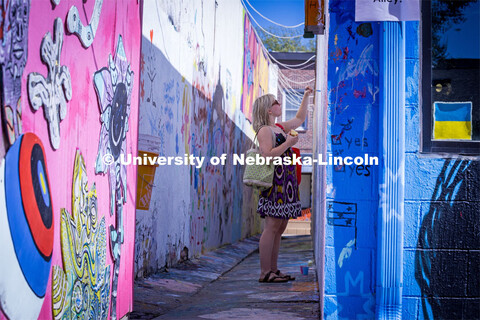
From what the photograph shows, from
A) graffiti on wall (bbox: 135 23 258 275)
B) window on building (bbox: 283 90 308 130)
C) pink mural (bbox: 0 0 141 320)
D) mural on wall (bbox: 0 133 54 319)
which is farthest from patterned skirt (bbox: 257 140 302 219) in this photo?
window on building (bbox: 283 90 308 130)

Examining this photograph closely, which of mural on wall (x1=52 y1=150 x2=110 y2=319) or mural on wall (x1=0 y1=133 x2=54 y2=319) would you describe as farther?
mural on wall (x1=52 y1=150 x2=110 y2=319)

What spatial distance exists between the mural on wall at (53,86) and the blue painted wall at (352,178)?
59.7 inches

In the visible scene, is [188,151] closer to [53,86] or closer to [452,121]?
[452,121]

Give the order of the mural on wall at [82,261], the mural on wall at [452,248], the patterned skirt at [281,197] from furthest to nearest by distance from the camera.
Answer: the patterned skirt at [281,197], the mural on wall at [452,248], the mural on wall at [82,261]

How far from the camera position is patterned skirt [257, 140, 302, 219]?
5656 millimetres

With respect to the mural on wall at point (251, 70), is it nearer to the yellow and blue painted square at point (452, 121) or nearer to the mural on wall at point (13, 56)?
the yellow and blue painted square at point (452, 121)

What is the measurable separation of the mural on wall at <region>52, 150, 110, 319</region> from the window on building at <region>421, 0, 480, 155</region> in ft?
5.98

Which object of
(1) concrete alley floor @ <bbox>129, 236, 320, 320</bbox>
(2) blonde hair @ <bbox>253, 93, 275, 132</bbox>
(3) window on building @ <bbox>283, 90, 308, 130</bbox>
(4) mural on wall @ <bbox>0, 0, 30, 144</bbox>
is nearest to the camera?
(4) mural on wall @ <bbox>0, 0, 30, 144</bbox>

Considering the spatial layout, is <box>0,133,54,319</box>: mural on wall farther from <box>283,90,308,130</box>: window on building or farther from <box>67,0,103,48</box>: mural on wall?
<box>283,90,308,130</box>: window on building

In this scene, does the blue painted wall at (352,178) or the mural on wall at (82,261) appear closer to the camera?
the mural on wall at (82,261)

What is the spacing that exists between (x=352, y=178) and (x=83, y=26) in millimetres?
1648

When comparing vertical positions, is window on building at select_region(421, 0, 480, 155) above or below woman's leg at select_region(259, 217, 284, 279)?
above

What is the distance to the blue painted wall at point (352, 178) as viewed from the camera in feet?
11.6

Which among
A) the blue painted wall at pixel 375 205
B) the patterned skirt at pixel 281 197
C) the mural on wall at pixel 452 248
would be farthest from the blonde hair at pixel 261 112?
the mural on wall at pixel 452 248
